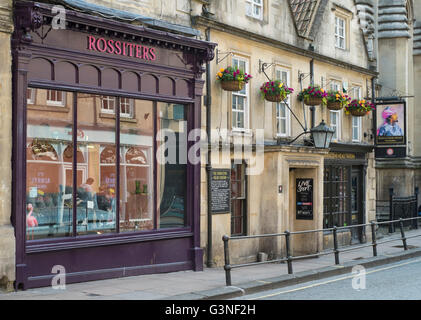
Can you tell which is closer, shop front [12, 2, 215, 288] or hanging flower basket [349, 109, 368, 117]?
shop front [12, 2, 215, 288]

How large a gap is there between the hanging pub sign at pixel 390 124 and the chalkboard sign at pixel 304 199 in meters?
5.29

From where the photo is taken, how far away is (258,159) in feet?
54.9

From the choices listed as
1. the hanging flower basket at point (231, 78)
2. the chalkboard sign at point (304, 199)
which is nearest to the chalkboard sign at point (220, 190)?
the hanging flower basket at point (231, 78)

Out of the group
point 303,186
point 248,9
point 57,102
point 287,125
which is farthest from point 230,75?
point 303,186

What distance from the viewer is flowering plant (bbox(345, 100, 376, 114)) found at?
20719mm

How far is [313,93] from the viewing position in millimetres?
18188

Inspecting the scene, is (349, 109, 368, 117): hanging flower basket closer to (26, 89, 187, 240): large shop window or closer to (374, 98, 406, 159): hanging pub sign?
(374, 98, 406, 159): hanging pub sign

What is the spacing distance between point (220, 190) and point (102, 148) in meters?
3.76

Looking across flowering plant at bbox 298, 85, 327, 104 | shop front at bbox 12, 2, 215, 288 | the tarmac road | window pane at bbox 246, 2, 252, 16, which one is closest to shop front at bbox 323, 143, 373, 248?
flowering plant at bbox 298, 85, 327, 104

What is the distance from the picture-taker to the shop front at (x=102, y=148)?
1115 cm

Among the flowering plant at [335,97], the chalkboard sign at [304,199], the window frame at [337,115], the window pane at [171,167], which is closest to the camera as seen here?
the window pane at [171,167]

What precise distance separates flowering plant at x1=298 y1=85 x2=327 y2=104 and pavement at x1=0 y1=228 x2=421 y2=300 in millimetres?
4825

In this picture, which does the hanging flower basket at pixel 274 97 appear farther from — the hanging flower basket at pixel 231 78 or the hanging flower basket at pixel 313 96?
the hanging flower basket at pixel 313 96
